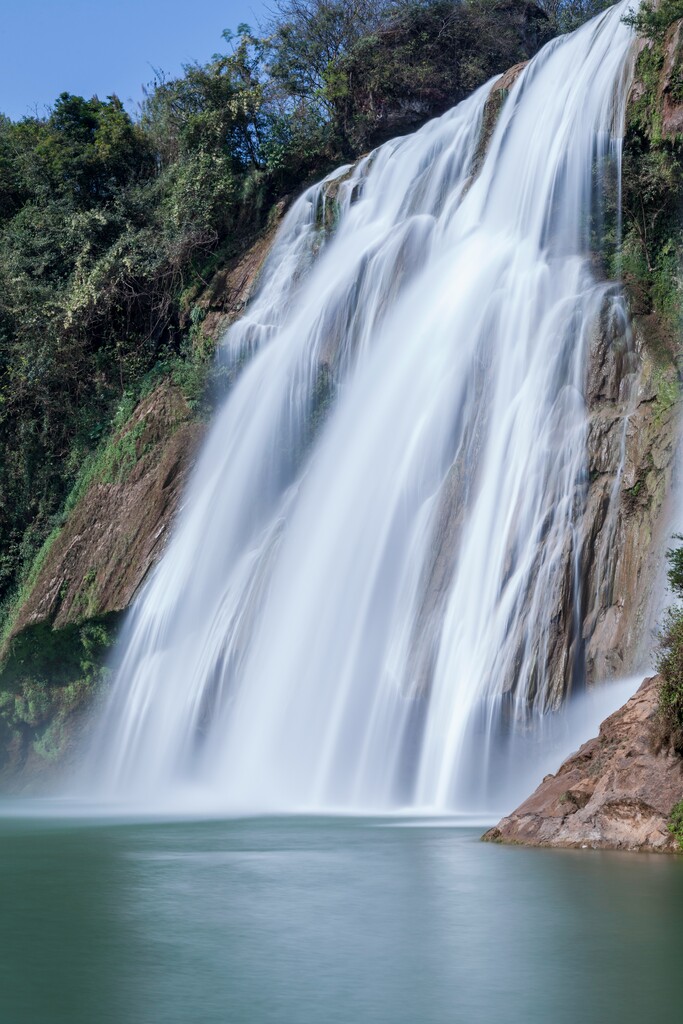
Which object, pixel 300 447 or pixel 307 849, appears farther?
pixel 300 447

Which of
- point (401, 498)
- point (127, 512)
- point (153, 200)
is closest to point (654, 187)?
point (401, 498)

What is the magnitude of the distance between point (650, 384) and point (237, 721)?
7.58m

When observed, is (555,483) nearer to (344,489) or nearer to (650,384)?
(650,384)

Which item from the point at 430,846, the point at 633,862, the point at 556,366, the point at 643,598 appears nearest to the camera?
the point at 633,862

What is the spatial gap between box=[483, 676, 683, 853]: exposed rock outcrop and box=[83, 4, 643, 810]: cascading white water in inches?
138

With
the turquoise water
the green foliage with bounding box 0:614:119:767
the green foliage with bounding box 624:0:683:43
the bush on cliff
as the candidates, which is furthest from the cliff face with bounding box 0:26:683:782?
the turquoise water

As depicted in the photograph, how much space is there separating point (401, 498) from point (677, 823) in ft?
27.4

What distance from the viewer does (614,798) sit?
9.82 metres

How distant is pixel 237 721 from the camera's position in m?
17.8

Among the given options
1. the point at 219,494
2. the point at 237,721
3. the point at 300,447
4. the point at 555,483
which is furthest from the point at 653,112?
the point at 237,721

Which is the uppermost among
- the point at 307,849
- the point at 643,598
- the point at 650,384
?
the point at 650,384

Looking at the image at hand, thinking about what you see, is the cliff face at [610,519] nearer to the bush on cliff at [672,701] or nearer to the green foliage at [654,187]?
the green foliage at [654,187]

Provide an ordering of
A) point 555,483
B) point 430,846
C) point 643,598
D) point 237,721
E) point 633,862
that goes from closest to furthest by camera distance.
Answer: point 633,862 → point 430,846 → point 643,598 → point 555,483 → point 237,721

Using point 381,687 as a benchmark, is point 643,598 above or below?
above
